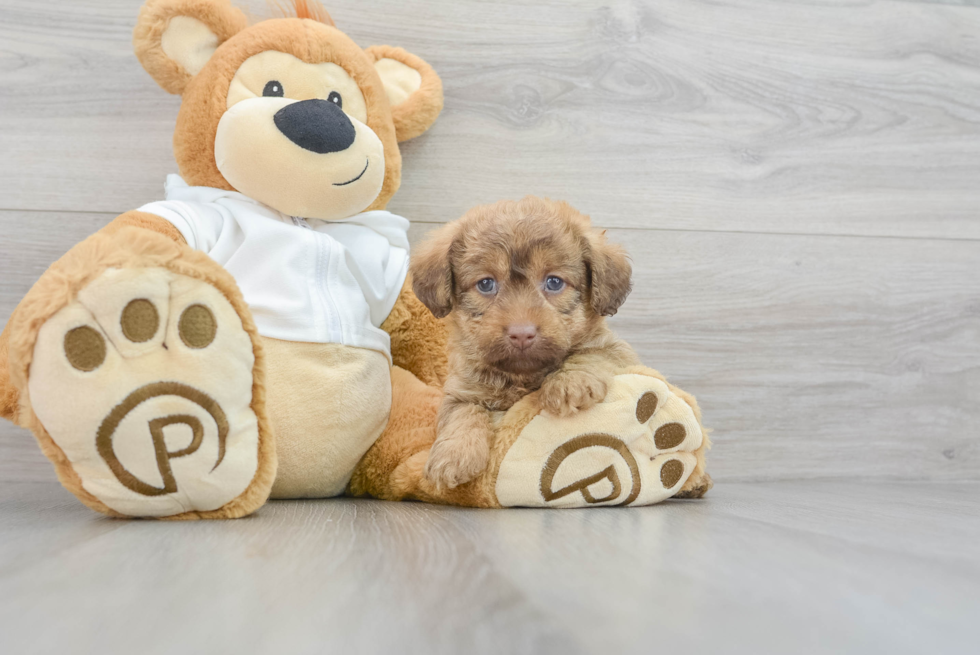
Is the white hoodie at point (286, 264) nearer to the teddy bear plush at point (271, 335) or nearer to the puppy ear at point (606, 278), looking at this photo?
the teddy bear plush at point (271, 335)

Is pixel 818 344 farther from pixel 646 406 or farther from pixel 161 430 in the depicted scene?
pixel 161 430

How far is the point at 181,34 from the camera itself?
1382 millimetres

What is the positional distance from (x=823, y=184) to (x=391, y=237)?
4.08 ft

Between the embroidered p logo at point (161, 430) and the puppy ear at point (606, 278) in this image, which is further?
the puppy ear at point (606, 278)

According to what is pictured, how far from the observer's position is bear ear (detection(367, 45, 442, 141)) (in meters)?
1.58

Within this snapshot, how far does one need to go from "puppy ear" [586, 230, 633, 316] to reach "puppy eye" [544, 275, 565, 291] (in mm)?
68

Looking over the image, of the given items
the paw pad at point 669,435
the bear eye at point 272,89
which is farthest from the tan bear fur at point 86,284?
the paw pad at point 669,435

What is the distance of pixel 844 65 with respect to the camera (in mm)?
1923

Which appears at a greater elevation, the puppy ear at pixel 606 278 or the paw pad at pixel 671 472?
the puppy ear at pixel 606 278

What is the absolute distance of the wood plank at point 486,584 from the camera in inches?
21.9

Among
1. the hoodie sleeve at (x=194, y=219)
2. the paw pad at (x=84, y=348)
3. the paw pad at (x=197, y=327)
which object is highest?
the hoodie sleeve at (x=194, y=219)

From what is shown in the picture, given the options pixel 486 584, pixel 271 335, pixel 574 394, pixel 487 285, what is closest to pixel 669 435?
pixel 574 394

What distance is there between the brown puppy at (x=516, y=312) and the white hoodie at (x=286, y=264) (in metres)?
0.16

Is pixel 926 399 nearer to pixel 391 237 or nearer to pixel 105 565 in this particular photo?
pixel 391 237
